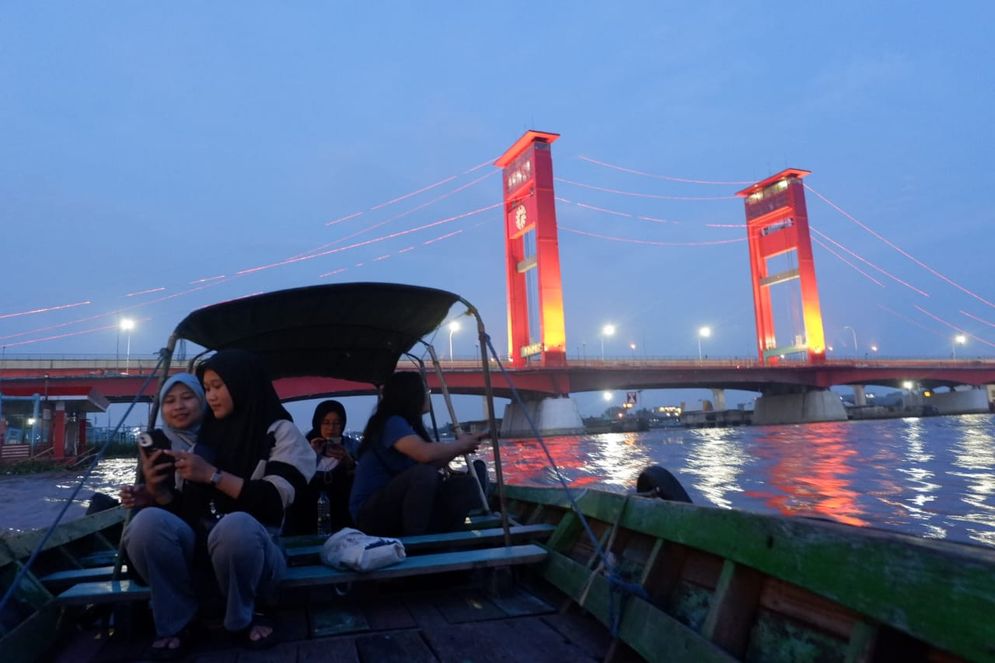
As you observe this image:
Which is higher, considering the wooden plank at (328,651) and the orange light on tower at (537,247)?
the orange light on tower at (537,247)

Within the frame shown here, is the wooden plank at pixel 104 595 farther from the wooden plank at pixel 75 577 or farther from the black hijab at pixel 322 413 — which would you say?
the black hijab at pixel 322 413

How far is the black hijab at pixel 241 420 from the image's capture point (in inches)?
108


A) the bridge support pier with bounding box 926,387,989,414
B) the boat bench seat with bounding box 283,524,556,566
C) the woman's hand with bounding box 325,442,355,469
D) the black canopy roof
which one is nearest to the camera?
the boat bench seat with bounding box 283,524,556,566

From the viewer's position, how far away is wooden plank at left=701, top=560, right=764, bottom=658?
201 centimetres

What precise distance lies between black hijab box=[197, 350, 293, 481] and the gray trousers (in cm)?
25

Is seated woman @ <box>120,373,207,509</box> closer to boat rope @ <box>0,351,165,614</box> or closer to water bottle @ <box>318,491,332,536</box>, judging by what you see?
boat rope @ <box>0,351,165,614</box>

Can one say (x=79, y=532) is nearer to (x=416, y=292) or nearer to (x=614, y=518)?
(x=416, y=292)

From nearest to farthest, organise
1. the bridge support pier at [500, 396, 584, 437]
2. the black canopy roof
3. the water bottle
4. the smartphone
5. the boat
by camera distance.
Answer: the boat, the smartphone, the black canopy roof, the water bottle, the bridge support pier at [500, 396, 584, 437]

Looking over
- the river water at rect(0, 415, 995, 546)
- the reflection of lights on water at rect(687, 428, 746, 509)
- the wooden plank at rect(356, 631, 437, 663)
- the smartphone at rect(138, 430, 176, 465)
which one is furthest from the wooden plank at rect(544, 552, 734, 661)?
the reflection of lights on water at rect(687, 428, 746, 509)

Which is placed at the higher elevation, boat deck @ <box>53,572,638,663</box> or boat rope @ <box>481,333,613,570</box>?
boat rope @ <box>481,333,613,570</box>

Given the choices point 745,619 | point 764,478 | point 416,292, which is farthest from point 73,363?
point 745,619

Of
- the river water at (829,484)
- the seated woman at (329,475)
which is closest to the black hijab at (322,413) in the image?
the seated woman at (329,475)

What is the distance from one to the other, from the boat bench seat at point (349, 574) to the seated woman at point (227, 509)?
0.53ft

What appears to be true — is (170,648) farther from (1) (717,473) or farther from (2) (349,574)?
(1) (717,473)
